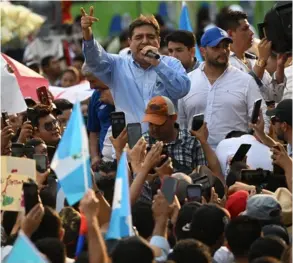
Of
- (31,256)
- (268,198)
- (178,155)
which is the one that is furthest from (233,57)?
(31,256)

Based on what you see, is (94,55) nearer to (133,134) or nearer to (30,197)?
(133,134)

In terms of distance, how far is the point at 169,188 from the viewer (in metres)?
8.66

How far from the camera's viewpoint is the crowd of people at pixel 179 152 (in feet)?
28.1

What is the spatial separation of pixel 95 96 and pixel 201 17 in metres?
14.3

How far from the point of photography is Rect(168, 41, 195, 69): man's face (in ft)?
43.3

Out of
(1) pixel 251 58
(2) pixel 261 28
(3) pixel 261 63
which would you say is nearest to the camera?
(2) pixel 261 28

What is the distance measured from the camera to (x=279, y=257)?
8344 millimetres

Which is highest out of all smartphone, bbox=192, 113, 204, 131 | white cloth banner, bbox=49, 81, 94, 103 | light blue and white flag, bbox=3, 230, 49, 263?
light blue and white flag, bbox=3, 230, 49, 263

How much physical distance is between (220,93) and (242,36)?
123 cm

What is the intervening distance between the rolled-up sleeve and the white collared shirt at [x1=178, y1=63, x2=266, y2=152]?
19.3 inches

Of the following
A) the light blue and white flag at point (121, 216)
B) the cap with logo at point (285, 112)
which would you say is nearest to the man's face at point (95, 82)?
the cap with logo at point (285, 112)

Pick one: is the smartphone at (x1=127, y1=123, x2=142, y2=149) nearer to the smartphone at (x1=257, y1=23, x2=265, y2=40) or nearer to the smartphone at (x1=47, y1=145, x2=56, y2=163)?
the smartphone at (x1=47, y1=145, x2=56, y2=163)

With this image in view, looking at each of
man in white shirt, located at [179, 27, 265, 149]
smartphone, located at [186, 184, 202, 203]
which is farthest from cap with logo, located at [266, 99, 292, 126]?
man in white shirt, located at [179, 27, 265, 149]

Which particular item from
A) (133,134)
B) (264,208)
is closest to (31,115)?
(133,134)
